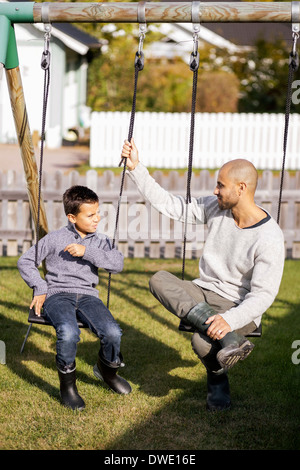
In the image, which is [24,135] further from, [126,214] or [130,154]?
[126,214]

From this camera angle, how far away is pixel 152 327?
226 inches

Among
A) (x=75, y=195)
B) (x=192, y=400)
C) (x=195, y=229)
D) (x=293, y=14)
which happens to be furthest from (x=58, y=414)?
(x=195, y=229)

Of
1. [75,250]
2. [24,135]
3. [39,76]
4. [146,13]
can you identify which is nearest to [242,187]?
[75,250]

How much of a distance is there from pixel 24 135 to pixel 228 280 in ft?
6.18

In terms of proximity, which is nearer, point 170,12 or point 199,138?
point 170,12

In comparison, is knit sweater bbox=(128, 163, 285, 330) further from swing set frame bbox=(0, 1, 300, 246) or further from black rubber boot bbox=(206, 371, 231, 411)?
swing set frame bbox=(0, 1, 300, 246)

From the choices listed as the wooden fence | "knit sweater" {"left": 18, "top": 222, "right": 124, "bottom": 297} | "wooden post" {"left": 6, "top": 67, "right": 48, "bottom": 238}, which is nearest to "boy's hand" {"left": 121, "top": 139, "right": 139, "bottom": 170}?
"knit sweater" {"left": 18, "top": 222, "right": 124, "bottom": 297}

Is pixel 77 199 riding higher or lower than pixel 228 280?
higher

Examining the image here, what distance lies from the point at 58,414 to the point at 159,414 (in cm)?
61

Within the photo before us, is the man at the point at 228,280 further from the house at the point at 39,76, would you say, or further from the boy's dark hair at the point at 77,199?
the house at the point at 39,76

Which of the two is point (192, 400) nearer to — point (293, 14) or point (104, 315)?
point (104, 315)

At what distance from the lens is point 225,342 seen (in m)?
3.64

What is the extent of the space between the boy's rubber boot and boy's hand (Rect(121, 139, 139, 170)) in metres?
Answer: 1.09

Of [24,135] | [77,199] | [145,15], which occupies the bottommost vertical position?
[77,199]
